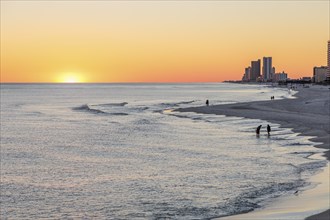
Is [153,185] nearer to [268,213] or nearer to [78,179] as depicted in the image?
[78,179]

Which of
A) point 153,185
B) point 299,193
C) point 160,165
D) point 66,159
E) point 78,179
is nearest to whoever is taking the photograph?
point 299,193

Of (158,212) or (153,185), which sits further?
(153,185)

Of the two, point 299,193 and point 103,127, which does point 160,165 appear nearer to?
point 299,193

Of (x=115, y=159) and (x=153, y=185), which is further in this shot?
(x=115, y=159)

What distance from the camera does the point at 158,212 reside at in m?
17.5

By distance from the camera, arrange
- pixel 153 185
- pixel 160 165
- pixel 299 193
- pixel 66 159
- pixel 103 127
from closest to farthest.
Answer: pixel 299 193 < pixel 153 185 < pixel 160 165 < pixel 66 159 < pixel 103 127

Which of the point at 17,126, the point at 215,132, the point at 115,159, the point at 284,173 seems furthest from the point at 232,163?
the point at 17,126

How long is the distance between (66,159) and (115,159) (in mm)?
2909

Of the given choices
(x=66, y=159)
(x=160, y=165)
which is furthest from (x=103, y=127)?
(x=160, y=165)

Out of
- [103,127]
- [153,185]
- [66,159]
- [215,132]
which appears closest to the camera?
[153,185]

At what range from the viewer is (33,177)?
23.8m

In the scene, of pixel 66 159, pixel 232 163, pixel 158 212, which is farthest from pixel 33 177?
pixel 232 163

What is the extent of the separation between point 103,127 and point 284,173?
103ft

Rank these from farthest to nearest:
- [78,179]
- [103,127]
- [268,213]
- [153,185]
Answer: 1. [103,127]
2. [78,179]
3. [153,185]
4. [268,213]
